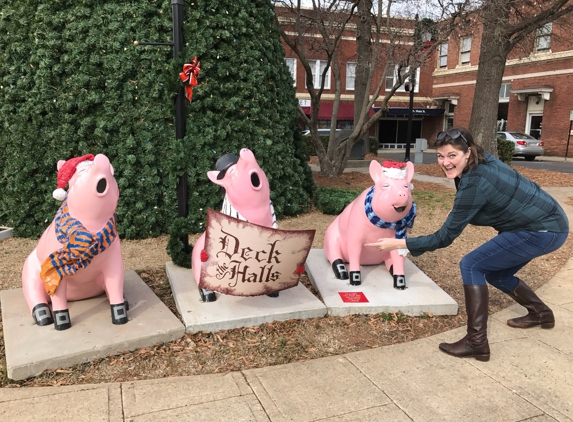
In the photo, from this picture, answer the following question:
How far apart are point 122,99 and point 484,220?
184 inches

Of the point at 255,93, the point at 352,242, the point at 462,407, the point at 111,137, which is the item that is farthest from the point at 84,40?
the point at 462,407

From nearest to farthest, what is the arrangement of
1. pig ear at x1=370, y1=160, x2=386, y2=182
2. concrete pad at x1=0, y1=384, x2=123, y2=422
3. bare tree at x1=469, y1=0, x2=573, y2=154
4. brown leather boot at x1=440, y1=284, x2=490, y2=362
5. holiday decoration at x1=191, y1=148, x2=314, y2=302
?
1. concrete pad at x1=0, y1=384, x2=123, y2=422
2. brown leather boot at x1=440, y1=284, x2=490, y2=362
3. holiday decoration at x1=191, y1=148, x2=314, y2=302
4. pig ear at x1=370, y1=160, x2=386, y2=182
5. bare tree at x1=469, y1=0, x2=573, y2=154

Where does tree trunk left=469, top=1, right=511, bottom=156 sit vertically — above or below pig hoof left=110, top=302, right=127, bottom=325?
above

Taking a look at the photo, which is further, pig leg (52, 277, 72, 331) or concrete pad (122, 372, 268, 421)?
pig leg (52, 277, 72, 331)

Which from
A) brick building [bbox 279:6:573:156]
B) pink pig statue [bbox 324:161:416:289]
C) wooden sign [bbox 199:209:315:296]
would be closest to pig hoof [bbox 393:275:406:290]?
pink pig statue [bbox 324:161:416:289]

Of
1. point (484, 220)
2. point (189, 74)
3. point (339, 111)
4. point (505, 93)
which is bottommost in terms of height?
point (484, 220)

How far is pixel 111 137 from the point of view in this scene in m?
6.16

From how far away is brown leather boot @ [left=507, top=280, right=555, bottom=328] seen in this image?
4.06m

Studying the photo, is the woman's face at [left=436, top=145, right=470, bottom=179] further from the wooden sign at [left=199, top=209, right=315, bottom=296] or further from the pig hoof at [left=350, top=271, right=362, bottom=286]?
the pig hoof at [left=350, top=271, right=362, bottom=286]

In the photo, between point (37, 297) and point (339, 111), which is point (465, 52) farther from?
point (37, 297)

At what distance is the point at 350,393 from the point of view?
3053 millimetres

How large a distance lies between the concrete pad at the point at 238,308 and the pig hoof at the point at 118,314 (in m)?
0.48

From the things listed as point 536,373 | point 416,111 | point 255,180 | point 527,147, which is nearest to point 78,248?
point 255,180

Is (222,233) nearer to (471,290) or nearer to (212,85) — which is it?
(471,290)
